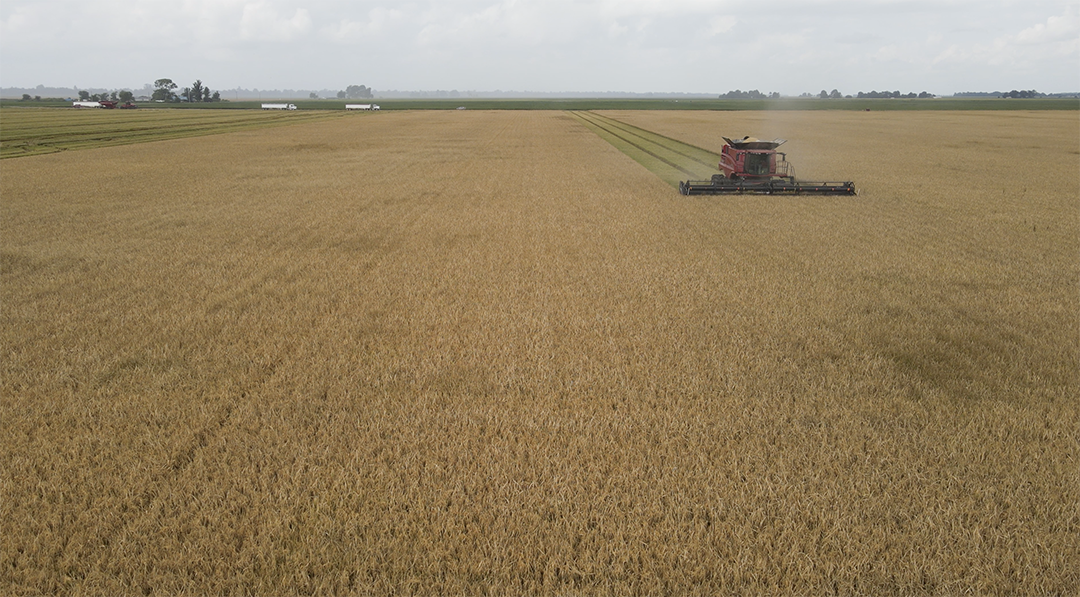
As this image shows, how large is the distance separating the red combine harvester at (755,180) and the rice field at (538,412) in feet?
19.3

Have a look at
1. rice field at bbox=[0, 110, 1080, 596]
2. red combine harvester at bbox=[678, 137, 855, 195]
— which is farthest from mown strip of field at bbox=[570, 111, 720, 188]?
rice field at bbox=[0, 110, 1080, 596]

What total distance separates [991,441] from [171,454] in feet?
25.7

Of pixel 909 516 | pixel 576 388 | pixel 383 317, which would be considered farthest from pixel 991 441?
pixel 383 317

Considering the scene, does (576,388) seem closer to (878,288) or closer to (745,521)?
(745,521)

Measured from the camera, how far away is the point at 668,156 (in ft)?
115

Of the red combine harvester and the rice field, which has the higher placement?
the red combine harvester

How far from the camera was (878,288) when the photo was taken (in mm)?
10727

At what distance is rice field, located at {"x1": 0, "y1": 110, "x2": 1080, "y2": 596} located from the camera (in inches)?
170

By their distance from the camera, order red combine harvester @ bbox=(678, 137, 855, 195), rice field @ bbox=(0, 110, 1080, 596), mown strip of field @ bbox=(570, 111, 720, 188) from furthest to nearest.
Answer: mown strip of field @ bbox=(570, 111, 720, 188), red combine harvester @ bbox=(678, 137, 855, 195), rice field @ bbox=(0, 110, 1080, 596)

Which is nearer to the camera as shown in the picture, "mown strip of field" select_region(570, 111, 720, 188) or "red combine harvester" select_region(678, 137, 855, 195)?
"red combine harvester" select_region(678, 137, 855, 195)

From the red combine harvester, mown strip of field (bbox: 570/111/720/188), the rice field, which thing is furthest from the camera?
mown strip of field (bbox: 570/111/720/188)

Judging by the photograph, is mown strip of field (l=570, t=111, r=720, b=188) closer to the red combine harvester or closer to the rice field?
the red combine harvester

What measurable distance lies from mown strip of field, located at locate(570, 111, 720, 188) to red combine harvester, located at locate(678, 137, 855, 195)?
2.37 metres

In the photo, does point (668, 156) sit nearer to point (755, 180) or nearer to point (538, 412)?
point (755, 180)
